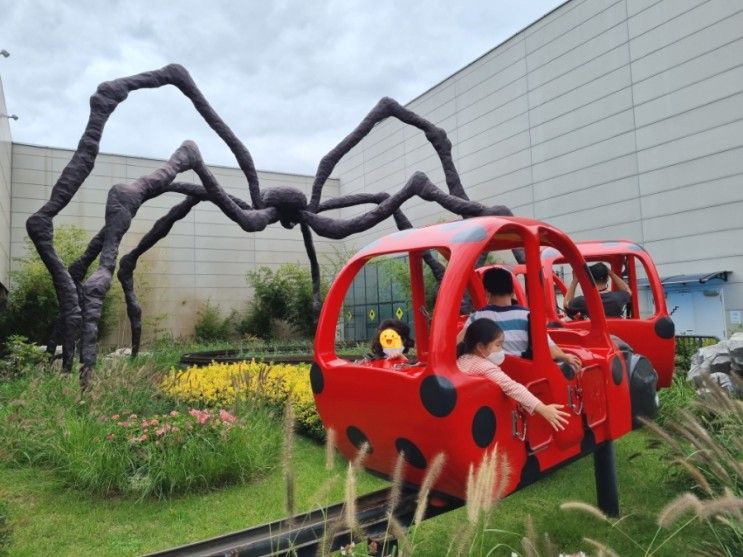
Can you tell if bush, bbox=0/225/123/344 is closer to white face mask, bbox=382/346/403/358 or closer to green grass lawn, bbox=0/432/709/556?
green grass lawn, bbox=0/432/709/556

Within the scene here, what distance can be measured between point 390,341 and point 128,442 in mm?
2110

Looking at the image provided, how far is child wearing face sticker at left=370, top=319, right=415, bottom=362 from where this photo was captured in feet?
13.0

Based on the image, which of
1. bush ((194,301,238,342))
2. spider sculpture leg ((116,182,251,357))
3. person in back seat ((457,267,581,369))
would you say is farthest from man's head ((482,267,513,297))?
bush ((194,301,238,342))

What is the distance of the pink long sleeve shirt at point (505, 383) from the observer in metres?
2.42

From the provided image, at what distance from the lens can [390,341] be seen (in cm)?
397

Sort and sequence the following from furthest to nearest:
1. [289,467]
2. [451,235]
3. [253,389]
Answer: [253,389], [451,235], [289,467]

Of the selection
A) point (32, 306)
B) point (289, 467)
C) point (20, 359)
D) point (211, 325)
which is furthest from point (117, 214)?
point (211, 325)

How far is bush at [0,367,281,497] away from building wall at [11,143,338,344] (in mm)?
15472

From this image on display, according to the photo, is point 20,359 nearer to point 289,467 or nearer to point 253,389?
point 253,389

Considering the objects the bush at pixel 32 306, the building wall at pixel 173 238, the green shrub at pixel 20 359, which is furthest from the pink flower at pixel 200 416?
the building wall at pixel 173 238

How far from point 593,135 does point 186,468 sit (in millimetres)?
12624

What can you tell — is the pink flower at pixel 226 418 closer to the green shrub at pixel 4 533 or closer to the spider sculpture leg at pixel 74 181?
the green shrub at pixel 4 533

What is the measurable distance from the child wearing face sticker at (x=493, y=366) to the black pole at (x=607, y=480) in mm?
1056

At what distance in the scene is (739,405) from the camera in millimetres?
2260
